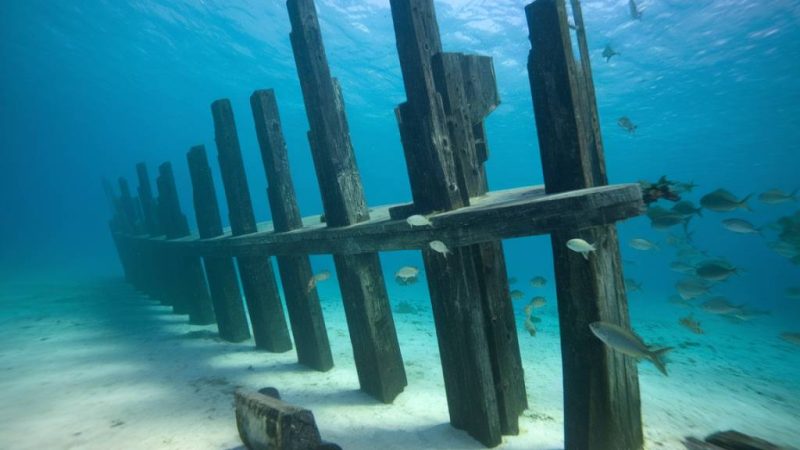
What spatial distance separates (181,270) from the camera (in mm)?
9656

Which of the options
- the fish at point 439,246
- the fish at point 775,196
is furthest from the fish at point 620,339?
the fish at point 775,196

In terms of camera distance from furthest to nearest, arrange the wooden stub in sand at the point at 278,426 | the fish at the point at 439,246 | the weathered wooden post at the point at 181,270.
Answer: the weathered wooden post at the point at 181,270 → the fish at the point at 439,246 → the wooden stub in sand at the point at 278,426

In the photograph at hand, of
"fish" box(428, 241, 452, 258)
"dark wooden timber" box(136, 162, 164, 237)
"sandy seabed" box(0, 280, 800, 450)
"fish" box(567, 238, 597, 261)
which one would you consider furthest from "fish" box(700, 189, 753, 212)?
"dark wooden timber" box(136, 162, 164, 237)

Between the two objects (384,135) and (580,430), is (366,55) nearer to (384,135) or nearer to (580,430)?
(580,430)

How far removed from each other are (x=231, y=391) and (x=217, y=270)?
Result: 3.25 m

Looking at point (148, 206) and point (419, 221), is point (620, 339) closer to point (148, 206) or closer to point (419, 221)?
point (419, 221)

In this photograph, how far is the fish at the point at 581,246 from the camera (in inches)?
106

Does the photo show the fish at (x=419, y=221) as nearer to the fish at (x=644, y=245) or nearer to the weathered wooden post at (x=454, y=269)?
the weathered wooden post at (x=454, y=269)

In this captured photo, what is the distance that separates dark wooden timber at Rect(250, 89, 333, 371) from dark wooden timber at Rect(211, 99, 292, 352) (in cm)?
88

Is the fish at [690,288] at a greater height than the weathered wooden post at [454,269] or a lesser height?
lesser

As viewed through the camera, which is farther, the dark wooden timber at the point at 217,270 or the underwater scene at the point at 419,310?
the dark wooden timber at the point at 217,270

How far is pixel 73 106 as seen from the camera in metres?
63.8

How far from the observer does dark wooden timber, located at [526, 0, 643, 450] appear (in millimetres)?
2881

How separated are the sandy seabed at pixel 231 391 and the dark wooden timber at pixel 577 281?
997 mm
